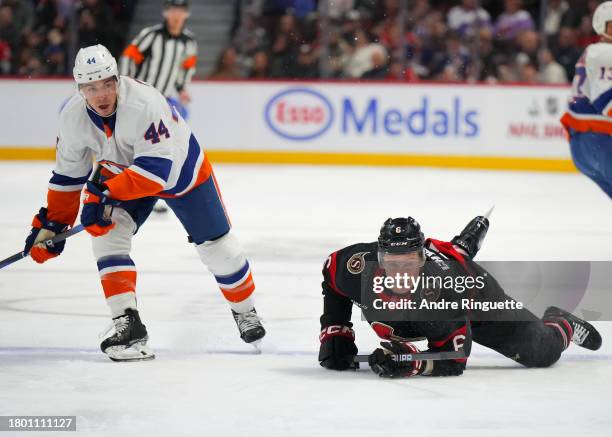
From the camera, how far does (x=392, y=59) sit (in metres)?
10.6

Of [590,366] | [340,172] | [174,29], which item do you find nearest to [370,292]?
[590,366]

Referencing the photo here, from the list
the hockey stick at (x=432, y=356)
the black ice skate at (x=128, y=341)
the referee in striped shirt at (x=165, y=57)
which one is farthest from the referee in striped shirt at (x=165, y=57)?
the hockey stick at (x=432, y=356)

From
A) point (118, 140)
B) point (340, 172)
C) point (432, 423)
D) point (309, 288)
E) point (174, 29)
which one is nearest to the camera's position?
point (432, 423)

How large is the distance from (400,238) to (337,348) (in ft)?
1.72

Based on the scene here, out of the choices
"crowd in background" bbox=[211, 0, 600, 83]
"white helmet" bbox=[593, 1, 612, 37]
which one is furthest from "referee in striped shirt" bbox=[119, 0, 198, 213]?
"white helmet" bbox=[593, 1, 612, 37]

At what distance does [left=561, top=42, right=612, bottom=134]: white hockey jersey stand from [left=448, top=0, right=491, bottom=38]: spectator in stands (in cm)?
498

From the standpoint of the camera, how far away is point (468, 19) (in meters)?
10.7

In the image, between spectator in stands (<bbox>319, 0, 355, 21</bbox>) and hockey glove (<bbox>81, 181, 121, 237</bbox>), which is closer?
hockey glove (<bbox>81, 181, 121, 237</bbox>)

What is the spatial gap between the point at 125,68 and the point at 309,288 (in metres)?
3.61

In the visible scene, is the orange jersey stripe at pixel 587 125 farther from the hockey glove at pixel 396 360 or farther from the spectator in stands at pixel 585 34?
the spectator in stands at pixel 585 34

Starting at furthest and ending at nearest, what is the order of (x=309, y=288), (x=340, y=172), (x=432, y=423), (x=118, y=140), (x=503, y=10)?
(x=503, y=10) → (x=340, y=172) → (x=309, y=288) → (x=118, y=140) → (x=432, y=423)

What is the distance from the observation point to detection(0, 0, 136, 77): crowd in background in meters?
10.7

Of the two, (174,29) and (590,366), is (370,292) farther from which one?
(174,29)

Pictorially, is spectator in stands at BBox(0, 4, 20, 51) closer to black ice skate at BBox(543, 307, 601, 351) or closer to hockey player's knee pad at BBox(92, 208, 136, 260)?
hockey player's knee pad at BBox(92, 208, 136, 260)
